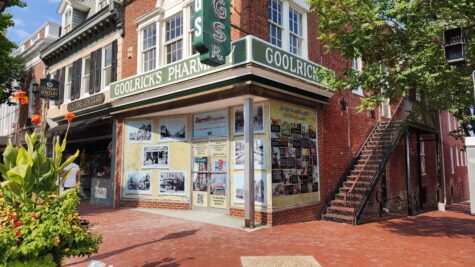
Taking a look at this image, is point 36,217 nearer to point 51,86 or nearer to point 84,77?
point 51,86

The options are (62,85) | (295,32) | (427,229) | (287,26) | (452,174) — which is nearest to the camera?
(427,229)

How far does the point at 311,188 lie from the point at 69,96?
1328cm

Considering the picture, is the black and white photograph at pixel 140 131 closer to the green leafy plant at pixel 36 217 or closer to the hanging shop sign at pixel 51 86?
the hanging shop sign at pixel 51 86

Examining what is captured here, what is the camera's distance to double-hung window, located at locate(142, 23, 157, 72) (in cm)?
1227

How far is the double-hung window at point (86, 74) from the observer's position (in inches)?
621

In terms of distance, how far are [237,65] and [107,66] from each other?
8.39 m

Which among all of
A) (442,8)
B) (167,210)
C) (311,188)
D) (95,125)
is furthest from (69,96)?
(442,8)

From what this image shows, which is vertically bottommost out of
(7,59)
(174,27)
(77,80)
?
(77,80)

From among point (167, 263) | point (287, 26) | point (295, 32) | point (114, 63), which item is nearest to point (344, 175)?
point (295, 32)

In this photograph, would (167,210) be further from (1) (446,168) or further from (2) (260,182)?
(1) (446,168)

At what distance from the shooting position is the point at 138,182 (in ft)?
40.3

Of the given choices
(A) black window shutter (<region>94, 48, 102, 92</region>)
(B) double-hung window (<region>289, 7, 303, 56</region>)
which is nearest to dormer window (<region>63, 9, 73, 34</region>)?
(A) black window shutter (<region>94, 48, 102, 92</region>)

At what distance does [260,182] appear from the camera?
9.15 meters

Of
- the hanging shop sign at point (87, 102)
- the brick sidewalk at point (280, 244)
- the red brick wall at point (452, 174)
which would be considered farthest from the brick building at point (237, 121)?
the red brick wall at point (452, 174)
